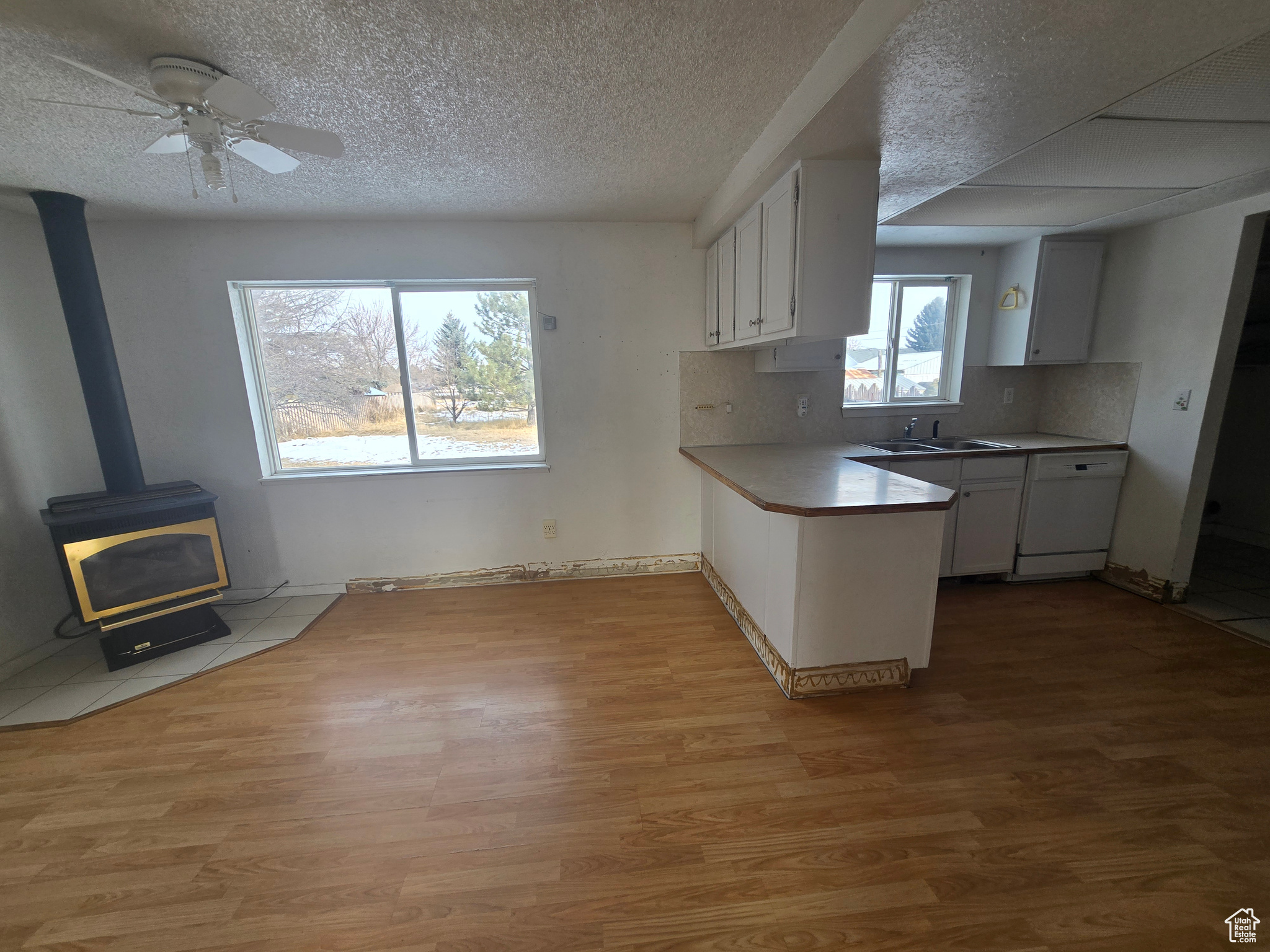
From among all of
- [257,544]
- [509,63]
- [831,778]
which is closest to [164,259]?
[257,544]

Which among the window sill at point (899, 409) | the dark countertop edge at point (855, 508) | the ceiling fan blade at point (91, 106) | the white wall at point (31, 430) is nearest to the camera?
the ceiling fan blade at point (91, 106)

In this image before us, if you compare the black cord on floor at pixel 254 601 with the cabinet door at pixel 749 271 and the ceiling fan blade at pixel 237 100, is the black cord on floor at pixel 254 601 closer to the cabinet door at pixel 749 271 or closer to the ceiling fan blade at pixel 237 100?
the ceiling fan blade at pixel 237 100

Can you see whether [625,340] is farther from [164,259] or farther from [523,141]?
[164,259]

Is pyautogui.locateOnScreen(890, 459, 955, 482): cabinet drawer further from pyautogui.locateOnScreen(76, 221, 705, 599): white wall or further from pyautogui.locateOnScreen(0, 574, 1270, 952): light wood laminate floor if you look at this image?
pyautogui.locateOnScreen(76, 221, 705, 599): white wall

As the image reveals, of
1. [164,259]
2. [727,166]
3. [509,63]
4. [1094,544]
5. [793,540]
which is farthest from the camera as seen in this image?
[1094,544]

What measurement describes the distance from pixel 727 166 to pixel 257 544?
3.76 m

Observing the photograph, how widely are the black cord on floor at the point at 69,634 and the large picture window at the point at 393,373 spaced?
1.29 meters

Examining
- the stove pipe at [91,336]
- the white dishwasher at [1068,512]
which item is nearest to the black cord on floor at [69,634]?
the stove pipe at [91,336]

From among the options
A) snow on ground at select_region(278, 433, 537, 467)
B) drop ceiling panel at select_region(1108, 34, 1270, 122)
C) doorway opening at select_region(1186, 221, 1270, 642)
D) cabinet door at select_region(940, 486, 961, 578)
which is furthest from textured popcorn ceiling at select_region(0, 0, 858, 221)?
doorway opening at select_region(1186, 221, 1270, 642)

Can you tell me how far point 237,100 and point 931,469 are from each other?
3.61m

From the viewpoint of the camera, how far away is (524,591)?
3.31m

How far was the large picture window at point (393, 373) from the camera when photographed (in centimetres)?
310

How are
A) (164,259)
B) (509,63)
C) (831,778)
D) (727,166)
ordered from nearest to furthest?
1. (509,63)
2. (831,778)
3. (727,166)
4. (164,259)

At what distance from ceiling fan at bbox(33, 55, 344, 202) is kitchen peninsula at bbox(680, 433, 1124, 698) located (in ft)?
6.91
